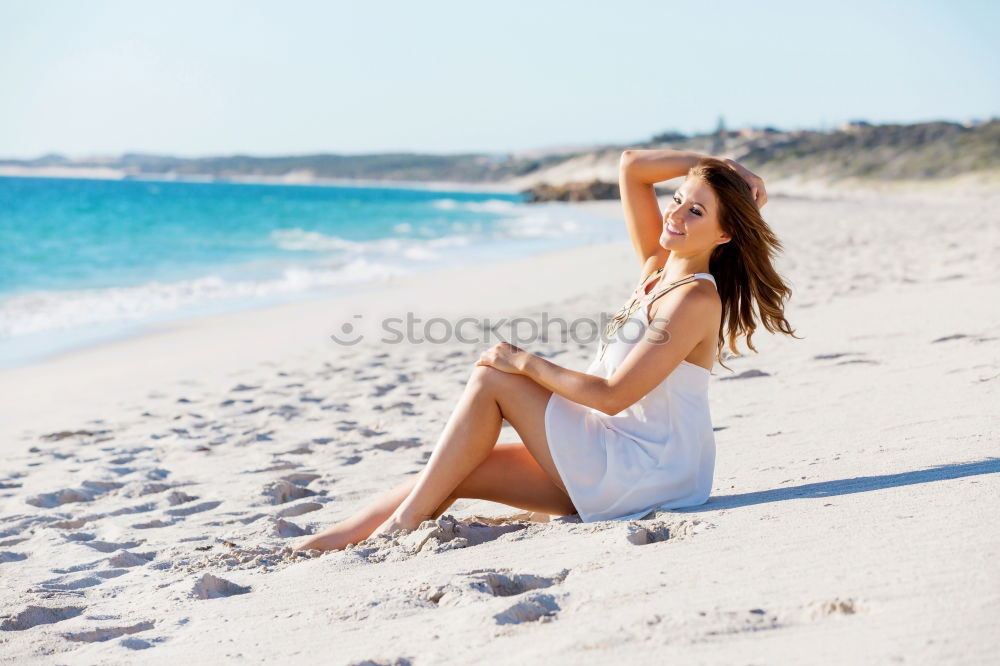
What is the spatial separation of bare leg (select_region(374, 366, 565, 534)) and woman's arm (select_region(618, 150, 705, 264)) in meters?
0.85

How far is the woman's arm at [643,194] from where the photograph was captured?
3490 mm

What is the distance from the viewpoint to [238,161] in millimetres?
147875

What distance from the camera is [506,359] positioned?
3012 mm

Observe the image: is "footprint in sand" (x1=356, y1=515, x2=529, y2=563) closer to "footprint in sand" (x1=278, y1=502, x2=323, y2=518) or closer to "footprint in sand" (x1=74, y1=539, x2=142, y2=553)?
"footprint in sand" (x1=278, y1=502, x2=323, y2=518)

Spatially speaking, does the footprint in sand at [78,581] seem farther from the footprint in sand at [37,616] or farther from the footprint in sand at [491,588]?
the footprint in sand at [491,588]

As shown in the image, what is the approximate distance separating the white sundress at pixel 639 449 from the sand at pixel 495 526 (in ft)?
0.49

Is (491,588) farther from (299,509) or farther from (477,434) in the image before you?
(299,509)

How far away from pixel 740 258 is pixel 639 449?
2.39 feet

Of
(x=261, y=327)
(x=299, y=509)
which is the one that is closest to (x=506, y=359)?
(x=299, y=509)

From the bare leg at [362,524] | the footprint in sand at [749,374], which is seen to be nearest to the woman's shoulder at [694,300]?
the bare leg at [362,524]

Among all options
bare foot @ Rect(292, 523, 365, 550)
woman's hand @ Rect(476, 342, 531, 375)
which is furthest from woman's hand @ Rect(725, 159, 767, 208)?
bare foot @ Rect(292, 523, 365, 550)

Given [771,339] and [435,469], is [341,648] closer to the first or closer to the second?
[435,469]

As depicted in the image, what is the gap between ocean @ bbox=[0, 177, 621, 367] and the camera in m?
11.4

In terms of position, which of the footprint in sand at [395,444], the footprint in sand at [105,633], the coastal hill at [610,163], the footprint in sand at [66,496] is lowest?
the footprint in sand at [66,496]
